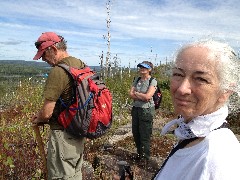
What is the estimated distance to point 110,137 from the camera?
7324mm

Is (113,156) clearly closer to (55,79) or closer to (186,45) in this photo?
(55,79)

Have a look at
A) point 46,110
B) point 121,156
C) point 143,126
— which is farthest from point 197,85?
point 121,156

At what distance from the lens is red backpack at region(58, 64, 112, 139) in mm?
3146

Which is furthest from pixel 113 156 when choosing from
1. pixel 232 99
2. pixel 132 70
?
pixel 132 70

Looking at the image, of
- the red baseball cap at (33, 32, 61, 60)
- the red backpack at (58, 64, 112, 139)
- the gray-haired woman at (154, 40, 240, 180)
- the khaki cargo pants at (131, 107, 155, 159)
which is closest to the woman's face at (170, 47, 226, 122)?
the gray-haired woman at (154, 40, 240, 180)

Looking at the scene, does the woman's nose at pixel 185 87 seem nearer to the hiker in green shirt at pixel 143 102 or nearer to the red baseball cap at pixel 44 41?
the red baseball cap at pixel 44 41

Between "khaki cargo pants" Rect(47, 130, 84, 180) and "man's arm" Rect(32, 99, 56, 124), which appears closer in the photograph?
"man's arm" Rect(32, 99, 56, 124)

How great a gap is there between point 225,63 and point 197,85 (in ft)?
0.50

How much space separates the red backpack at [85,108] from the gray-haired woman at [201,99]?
1.78 m

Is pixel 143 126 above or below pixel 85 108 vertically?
below

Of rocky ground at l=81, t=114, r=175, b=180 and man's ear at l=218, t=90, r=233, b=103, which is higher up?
man's ear at l=218, t=90, r=233, b=103

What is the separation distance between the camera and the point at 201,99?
135 cm

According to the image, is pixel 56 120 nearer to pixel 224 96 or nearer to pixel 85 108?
pixel 85 108

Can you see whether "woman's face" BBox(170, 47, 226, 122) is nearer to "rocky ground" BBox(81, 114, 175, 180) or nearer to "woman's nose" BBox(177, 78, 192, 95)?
"woman's nose" BBox(177, 78, 192, 95)
